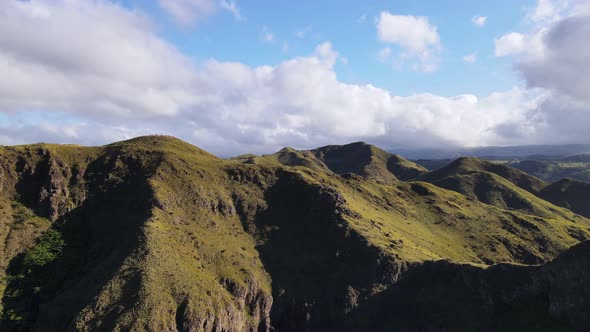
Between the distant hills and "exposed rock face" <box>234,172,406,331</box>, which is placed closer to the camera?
the distant hills

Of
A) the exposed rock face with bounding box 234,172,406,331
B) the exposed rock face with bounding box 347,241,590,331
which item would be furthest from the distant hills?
the exposed rock face with bounding box 234,172,406,331

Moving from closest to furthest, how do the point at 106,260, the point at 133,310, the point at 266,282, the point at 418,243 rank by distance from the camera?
1. the point at 133,310
2. the point at 106,260
3. the point at 266,282
4. the point at 418,243

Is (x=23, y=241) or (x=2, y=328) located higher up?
→ (x=23, y=241)

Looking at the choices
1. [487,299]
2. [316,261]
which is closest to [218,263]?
[316,261]

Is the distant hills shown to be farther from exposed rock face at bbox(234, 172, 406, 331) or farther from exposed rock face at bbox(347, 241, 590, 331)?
exposed rock face at bbox(234, 172, 406, 331)

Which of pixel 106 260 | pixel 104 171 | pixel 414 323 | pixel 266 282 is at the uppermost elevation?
pixel 104 171

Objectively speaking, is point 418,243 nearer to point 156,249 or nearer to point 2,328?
point 156,249

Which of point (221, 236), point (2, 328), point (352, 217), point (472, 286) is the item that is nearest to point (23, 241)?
point (2, 328)

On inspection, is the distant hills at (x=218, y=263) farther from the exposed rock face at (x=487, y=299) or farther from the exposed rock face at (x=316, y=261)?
the exposed rock face at (x=316, y=261)

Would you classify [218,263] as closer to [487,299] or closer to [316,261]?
[316,261]
